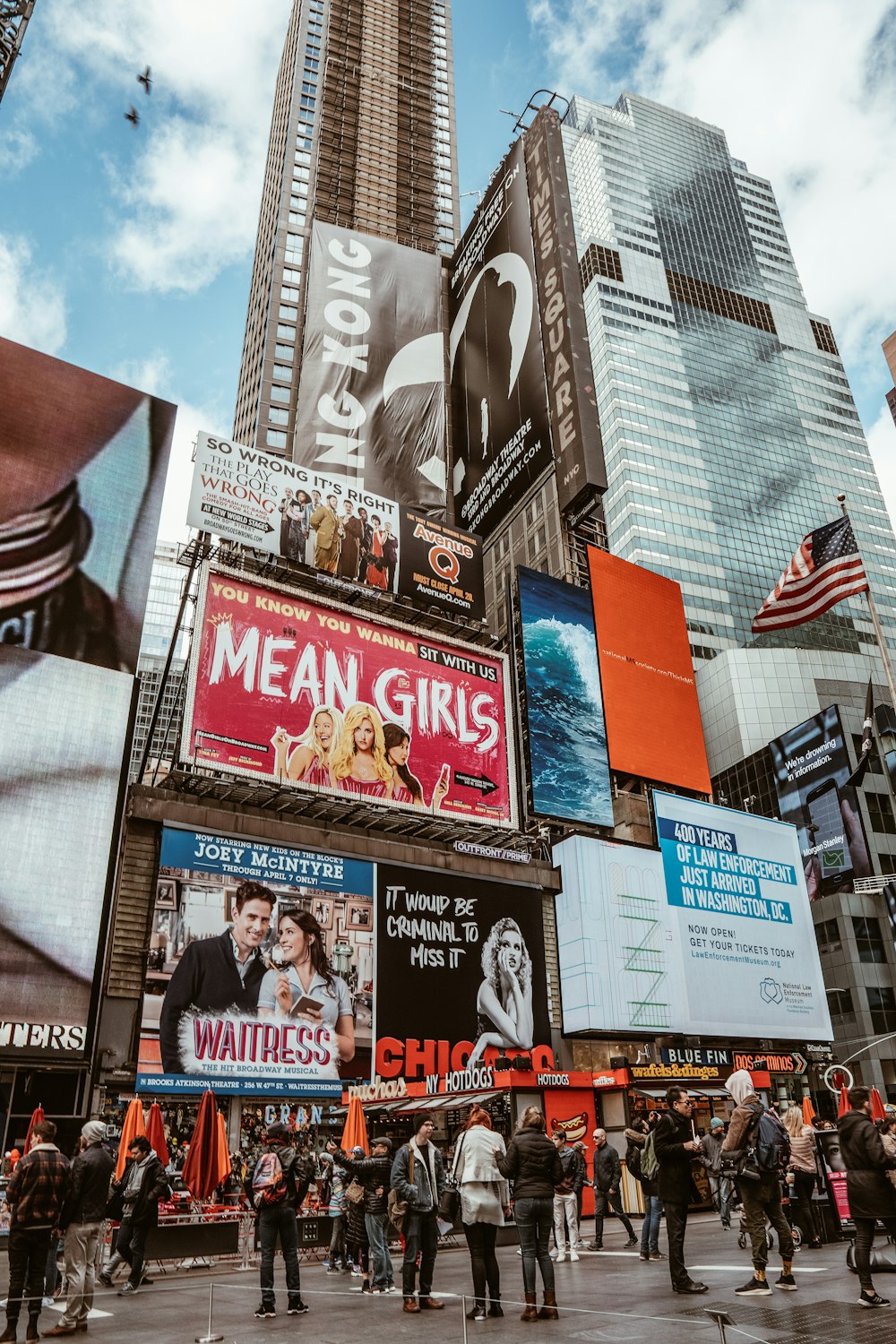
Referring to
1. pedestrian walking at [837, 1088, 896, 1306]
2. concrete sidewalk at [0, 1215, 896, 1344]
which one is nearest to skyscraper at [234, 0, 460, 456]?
concrete sidewalk at [0, 1215, 896, 1344]

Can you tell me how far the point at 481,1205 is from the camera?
379 inches

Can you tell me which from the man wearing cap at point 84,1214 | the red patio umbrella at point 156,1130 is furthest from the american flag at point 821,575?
the man wearing cap at point 84,1214

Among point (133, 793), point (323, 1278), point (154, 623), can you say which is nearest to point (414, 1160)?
point (323, 1278)

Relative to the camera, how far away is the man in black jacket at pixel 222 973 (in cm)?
2766

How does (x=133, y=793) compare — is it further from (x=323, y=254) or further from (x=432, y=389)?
(x=323, y=254)

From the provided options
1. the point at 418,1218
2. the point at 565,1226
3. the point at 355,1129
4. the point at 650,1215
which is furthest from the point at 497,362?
the point at 418,1218

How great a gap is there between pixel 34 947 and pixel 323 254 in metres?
47.3

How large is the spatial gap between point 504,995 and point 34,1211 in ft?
92.6

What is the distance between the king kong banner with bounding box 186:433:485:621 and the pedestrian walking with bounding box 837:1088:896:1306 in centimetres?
3118

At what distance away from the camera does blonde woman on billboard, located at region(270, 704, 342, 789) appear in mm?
33844

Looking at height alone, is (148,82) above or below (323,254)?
below

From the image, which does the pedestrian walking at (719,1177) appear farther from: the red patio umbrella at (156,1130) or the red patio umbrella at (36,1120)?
the red patio umbrella at (36,1120)

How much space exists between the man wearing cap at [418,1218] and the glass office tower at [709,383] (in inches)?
3803

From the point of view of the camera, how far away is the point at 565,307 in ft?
171
